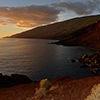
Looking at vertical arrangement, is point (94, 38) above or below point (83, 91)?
above

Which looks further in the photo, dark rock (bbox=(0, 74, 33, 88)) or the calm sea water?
the calm sea water

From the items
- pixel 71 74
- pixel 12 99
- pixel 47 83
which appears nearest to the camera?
pixel 12 99

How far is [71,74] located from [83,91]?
11.3 metres

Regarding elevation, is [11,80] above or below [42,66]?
below

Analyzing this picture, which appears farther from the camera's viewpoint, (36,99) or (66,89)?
(66,89)

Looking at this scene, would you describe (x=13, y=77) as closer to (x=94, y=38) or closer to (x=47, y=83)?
(x=47, y=83)

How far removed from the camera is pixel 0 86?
43.4 ft

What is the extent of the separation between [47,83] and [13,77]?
6860 millimetres

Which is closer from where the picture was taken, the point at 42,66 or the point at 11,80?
the point at 11,80

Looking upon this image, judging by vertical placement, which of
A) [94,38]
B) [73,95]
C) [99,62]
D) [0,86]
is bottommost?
[0,86]

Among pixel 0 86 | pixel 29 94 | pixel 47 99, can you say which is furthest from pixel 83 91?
pixel 0 86

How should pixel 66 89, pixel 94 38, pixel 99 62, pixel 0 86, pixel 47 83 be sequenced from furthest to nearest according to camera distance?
1. pixel 94 38
2. pixel 99 62
3. pixel 0 86
4. pixel 47 83
5. pixel 66 89

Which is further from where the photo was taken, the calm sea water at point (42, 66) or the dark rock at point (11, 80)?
the calm sea water at point (42, 66)

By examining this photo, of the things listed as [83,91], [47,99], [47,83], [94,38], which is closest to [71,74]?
[47,83]
